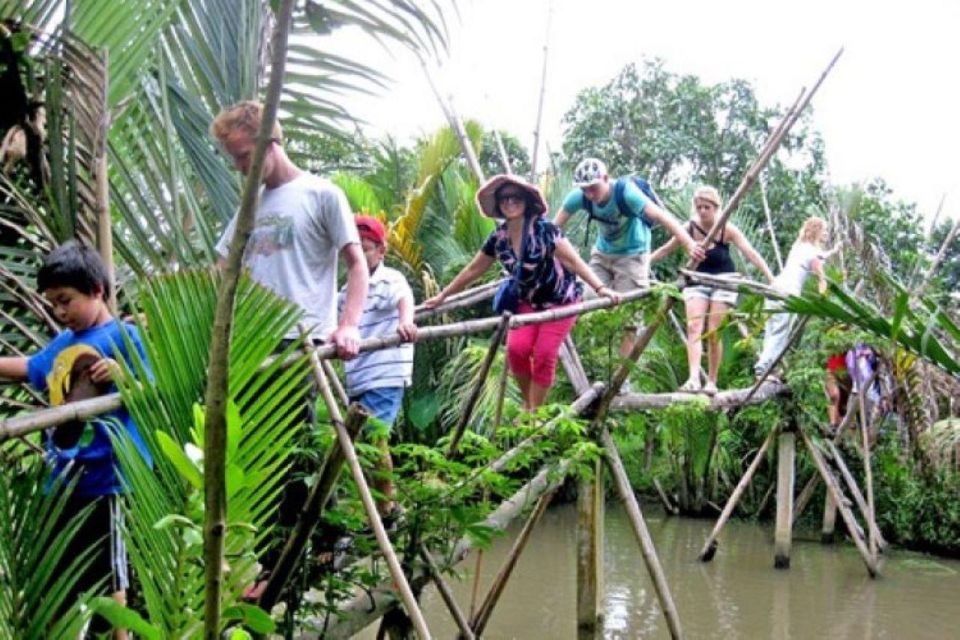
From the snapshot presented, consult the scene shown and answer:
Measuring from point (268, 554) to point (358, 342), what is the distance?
2.74ft

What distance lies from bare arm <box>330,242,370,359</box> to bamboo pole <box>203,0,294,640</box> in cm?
159

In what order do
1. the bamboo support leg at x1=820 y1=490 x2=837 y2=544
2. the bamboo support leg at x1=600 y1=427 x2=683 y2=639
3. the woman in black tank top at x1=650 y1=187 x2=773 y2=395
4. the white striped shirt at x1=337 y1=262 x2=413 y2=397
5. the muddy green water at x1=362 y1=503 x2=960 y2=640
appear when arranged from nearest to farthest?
the white striped shirt at x1=337 y1=262 x2=413 y2=397, the bamboo support leg at x1=600 y1=427 x2=683 y2=639, the woman in black tank top at x1=650 y1=187 x2=773 y2=395, the muddy green water at x1=362 y1=503 x2=960 y2=640, the bamboo support leg at x1=820 y1=490 x2=837 y2=544

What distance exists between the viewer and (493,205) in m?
4.89

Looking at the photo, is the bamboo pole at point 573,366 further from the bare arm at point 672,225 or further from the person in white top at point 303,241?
the person in white top at point 303,241

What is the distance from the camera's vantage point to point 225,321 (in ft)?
3.59

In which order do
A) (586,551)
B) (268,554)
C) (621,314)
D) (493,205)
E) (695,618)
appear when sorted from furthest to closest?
(695,618) < (586,551) < (621,314) < (493,205) < (268,554)

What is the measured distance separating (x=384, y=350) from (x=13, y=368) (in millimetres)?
1949

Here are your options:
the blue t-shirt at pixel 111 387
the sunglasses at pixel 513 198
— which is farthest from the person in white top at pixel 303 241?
the sunglasses at pixel 513 198

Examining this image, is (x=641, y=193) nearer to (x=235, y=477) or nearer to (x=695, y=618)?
(x=695, y=618)

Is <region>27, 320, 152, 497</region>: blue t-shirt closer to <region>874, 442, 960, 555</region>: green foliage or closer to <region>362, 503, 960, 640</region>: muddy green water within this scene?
<region>362, 503, 960, 640</region>: muddy green water

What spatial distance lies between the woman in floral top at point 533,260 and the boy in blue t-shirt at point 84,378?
2274 mm

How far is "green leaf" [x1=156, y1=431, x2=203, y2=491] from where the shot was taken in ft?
3.76

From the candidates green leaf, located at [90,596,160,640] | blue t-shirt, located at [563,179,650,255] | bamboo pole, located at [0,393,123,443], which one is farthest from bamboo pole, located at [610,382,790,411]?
green leaf, located at [90,596,160,640]

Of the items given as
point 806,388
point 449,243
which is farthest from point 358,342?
point 449,243
